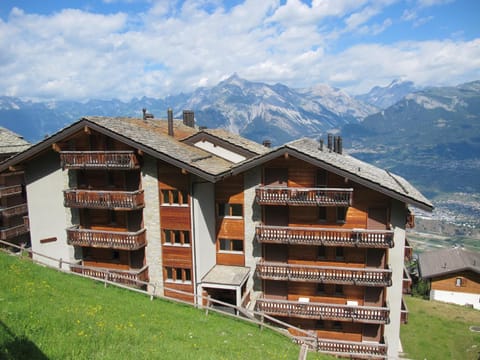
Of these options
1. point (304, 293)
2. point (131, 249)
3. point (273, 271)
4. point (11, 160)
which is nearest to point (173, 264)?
point (131, 249)

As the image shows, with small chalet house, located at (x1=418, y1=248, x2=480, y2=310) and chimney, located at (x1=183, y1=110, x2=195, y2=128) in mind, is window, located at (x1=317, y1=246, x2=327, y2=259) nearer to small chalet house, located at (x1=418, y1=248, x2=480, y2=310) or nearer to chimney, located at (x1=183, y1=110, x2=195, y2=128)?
chimney, located at (x1=183, y1=110, x2=195, y2=128)

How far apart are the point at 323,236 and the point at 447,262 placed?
36.2m

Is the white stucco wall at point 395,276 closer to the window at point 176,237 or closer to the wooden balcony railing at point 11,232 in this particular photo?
the window at point 176,237

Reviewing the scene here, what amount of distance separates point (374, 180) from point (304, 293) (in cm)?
904

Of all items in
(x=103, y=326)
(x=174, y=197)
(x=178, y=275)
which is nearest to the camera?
(x=103, y=326)

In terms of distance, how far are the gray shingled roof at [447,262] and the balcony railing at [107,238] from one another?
3942cm

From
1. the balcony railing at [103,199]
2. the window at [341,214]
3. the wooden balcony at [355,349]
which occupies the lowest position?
the wooden balcony at [355,349]

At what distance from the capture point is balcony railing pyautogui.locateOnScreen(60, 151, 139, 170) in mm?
24125

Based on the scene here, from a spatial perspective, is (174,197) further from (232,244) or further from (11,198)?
(11,198)

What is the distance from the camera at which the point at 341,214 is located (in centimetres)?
2427

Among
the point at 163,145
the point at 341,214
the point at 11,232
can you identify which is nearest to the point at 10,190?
the point at 11,232

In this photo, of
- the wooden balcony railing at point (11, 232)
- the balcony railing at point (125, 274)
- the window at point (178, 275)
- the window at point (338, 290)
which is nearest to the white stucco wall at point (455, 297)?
the window at point (338, 290)

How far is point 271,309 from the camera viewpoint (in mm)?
25000

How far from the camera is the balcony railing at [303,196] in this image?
22.7 metres
